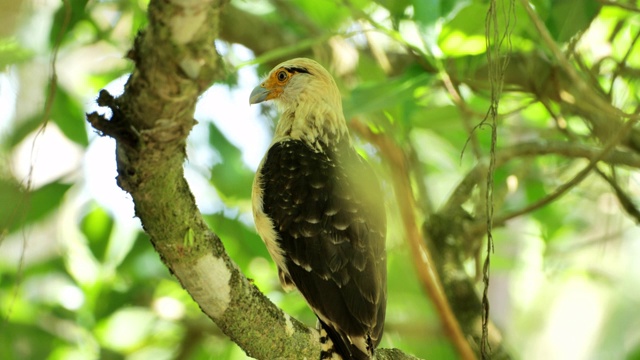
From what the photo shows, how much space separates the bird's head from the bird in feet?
0.06

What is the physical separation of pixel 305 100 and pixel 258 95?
31 centimetres

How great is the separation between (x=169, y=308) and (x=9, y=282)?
1.11 metres

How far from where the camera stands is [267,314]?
2850 millimetres

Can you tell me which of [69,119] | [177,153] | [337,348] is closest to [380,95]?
[337,348]

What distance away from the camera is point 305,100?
14.3ft

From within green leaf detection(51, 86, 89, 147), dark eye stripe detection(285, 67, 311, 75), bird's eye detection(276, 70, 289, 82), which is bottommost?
green leaf detection(51, 86, 89, 147)

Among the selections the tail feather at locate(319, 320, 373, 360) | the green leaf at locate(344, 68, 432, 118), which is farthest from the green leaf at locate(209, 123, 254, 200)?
the tail feather at locate(319, 320, 373, 360)

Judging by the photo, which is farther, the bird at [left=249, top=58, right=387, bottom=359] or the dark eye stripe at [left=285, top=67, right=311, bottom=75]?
the dark eye stripe at [left=285, top=67, right=311, bottom=75]

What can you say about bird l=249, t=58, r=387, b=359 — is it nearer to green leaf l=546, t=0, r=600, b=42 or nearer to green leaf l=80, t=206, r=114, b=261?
green leaf l=546, t=0, r=600, b=42

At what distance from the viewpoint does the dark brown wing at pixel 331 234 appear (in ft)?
10.7

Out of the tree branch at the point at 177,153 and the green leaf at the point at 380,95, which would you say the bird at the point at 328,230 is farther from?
the tree branch at the point at 177,153

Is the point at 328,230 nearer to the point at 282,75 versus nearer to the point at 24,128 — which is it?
the point at 282,75

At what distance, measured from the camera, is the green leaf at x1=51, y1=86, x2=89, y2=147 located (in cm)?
A: 478

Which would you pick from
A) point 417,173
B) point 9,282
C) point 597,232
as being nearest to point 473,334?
point 417,173
